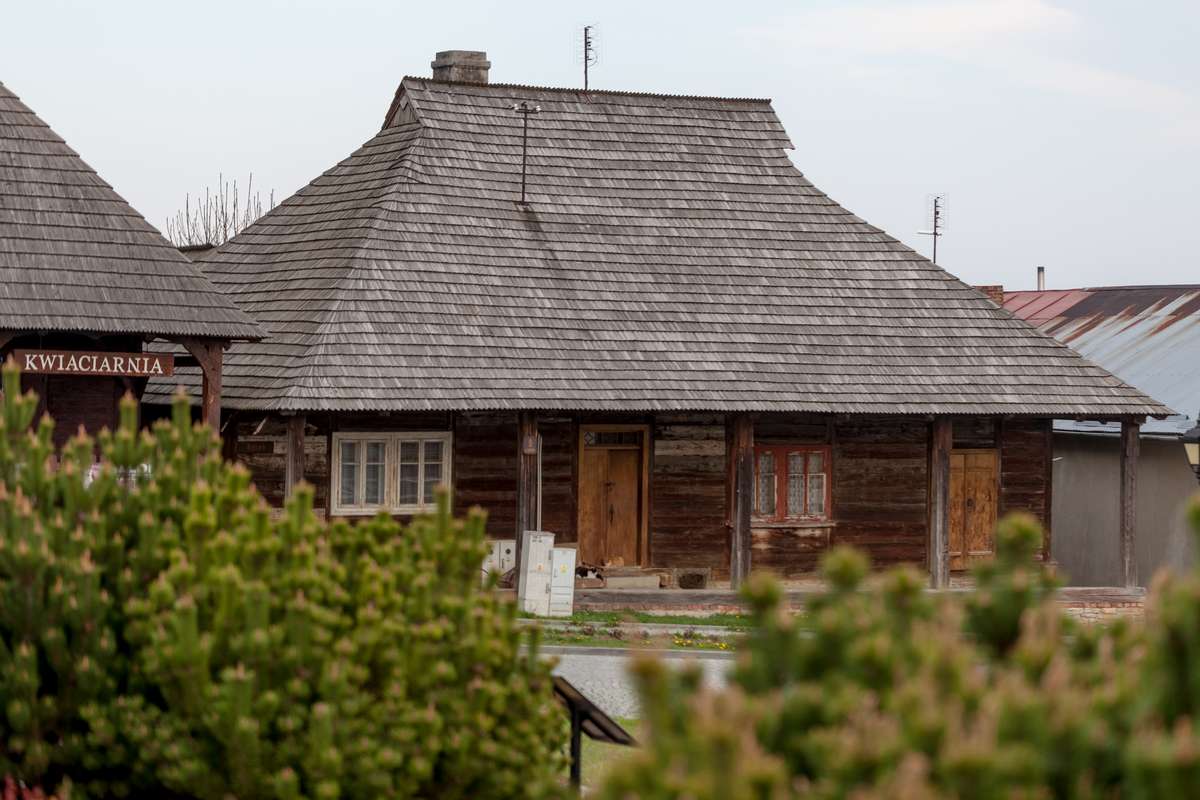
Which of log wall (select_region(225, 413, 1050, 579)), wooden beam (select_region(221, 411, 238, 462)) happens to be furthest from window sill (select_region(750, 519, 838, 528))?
wooden beam (select_region(221, 411, 238, 462))

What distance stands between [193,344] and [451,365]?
3.13 meters

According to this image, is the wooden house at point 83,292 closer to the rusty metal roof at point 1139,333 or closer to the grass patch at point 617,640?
the grass patch at point 617,640

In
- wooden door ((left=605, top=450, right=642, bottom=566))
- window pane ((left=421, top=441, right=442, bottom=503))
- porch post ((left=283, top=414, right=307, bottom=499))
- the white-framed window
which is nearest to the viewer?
porch post ((left=283, top=414, right=307, bottom=499))

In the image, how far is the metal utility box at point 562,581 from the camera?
788 inches

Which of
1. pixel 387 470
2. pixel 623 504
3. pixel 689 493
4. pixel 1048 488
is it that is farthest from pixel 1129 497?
pixel 387 470

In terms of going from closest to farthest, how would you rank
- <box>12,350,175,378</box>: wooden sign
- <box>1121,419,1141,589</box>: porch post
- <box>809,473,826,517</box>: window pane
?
<box>12,350,175,378</box>: wooden sign
<box>1121,419,1141,589</box>: porch post
<box>809,473,826,517</box>: window pane

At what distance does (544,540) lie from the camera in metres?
20.2

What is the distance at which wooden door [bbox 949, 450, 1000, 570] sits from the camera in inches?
929

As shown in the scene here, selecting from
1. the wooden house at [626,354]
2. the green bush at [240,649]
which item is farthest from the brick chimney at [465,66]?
the green bush at [240,649]

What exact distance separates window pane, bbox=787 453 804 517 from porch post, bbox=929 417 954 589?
1667mm

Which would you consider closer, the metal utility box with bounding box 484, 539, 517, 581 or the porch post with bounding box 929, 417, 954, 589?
the metal utility box with bounding box 484, 539, 517, 581

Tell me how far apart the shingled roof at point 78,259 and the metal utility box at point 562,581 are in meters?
4.36

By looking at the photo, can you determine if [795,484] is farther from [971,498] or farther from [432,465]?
[432,465]

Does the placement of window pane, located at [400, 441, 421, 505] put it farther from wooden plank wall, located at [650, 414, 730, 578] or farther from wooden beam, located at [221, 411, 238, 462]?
wooden plank wall, located at [650, 414, 730, 578]
